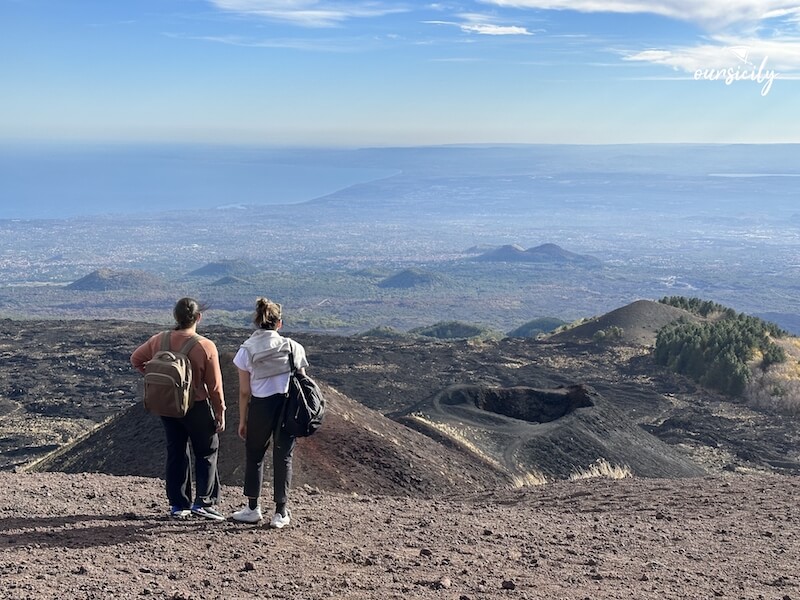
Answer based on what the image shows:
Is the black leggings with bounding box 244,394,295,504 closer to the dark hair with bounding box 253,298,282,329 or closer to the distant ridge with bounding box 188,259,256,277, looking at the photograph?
the dark hair with bounding box 253,298,282,329

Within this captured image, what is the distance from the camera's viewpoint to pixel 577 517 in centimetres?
982

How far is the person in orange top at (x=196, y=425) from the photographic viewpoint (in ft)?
24.7

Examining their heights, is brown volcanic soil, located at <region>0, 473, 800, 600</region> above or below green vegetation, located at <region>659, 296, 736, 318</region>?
above

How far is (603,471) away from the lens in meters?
16.8

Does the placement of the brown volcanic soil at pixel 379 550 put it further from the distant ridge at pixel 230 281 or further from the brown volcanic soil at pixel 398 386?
the distant ridge at pixel 230 281

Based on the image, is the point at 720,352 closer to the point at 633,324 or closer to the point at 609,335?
the point at 609,335

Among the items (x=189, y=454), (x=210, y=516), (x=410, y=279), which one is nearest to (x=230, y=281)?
(x=410, y=279)

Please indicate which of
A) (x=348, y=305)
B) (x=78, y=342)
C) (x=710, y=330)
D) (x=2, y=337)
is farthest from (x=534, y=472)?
(x=348, y=305)

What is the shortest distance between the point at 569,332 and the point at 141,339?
723 inches

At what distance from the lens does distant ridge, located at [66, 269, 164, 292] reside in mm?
92062

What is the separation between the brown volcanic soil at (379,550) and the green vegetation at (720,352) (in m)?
21.9

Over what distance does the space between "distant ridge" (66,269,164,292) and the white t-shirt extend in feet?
286

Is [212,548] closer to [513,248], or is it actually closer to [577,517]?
[577,517]

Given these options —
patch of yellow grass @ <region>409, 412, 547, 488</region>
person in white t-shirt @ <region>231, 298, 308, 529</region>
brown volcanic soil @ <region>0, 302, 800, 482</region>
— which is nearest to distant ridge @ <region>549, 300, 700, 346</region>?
brown volcanic soil @ <region>0, 302, 800, 482</region>
